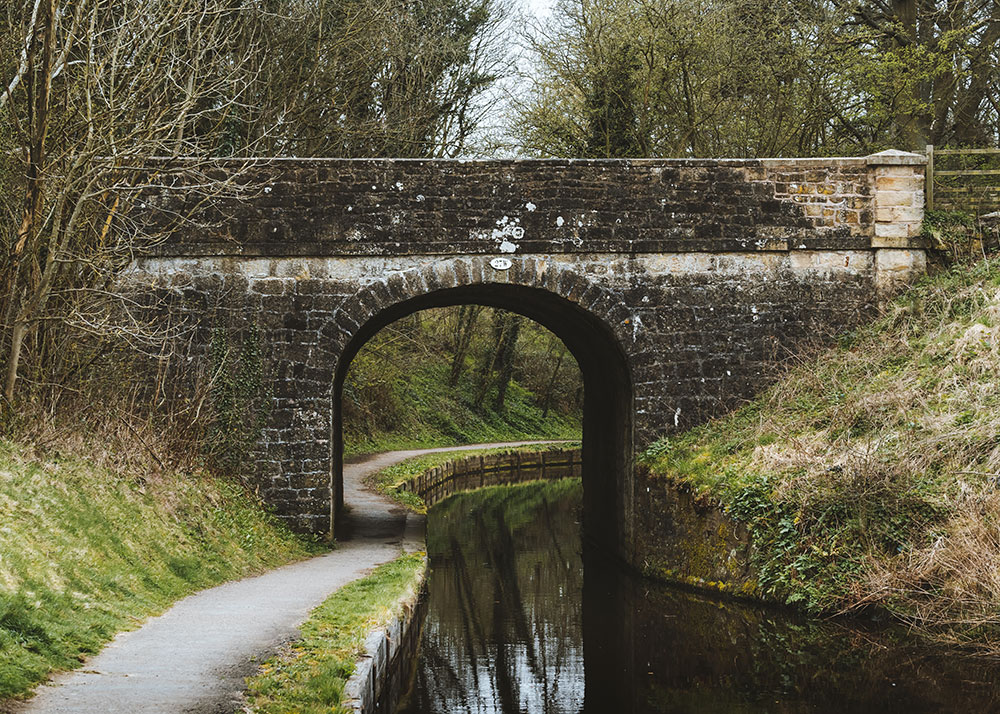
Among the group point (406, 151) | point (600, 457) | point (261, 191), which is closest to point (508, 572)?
point (600, 457)

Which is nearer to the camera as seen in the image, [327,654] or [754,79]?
[327,654]

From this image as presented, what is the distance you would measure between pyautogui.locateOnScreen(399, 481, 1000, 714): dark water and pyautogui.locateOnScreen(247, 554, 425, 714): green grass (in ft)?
2.00

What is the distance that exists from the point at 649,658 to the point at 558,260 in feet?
14.5

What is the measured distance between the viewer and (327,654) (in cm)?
555

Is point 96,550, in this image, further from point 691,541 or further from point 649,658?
point 691,541

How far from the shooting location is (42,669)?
15.6 feet

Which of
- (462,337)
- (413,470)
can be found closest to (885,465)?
(413,470)

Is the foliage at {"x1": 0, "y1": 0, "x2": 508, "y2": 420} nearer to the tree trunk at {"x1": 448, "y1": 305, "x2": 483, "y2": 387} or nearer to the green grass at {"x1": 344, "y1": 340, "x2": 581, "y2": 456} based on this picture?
the green grass at {"x1": 344, "y1": 340, "x2": 581, "y2": 456}

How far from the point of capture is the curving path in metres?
4.48

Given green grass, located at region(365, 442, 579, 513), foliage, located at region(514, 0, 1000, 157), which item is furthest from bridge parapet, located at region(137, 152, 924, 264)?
foliage, located at region(514, 0, 1000, 157)

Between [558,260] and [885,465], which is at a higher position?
[558,260]

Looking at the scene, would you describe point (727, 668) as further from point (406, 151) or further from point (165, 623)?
point (406, 151)

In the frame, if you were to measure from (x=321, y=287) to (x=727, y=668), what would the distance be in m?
5.61

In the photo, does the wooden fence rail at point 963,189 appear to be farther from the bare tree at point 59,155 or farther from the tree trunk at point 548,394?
the tree trunk at point 548,394
